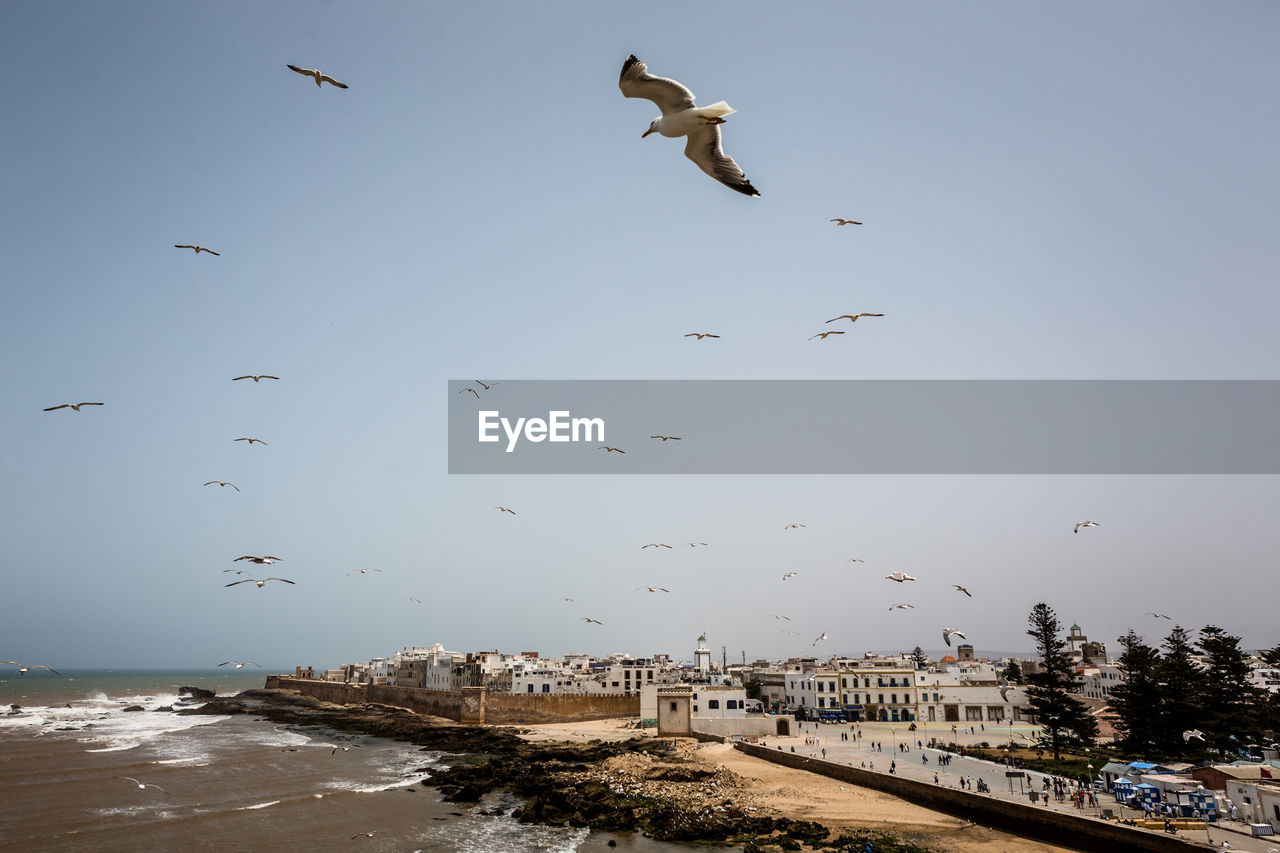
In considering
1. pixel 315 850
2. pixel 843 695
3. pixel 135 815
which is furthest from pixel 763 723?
pixel 135 815

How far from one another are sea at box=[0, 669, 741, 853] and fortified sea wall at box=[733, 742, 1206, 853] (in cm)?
790

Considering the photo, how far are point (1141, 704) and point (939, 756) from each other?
14.2 metres

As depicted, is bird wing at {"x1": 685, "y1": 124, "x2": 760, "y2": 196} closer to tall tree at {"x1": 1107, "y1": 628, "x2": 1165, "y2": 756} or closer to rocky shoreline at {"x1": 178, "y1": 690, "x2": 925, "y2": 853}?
rocky shoreline at {"x1": 178, "y1": 690, "x2": 925, "y2": 853}

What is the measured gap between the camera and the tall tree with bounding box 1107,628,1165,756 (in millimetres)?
38312

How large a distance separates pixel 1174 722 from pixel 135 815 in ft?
158

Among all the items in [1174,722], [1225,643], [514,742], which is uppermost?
[1225,643]

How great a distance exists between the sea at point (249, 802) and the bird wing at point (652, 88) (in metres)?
22.0

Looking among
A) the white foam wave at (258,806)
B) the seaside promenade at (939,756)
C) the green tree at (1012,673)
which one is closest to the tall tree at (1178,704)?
the seaside promenade at (939,756)

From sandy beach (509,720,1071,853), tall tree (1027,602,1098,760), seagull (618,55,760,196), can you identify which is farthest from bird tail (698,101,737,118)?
tall tree (1027,602,1098,760)

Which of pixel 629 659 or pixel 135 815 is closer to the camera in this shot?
Answer: pixel 135 815

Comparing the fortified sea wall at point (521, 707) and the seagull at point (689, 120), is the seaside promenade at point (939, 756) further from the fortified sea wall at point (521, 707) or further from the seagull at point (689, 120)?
the seagull at point (689, 120)

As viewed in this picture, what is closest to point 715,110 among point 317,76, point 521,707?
point 317,76

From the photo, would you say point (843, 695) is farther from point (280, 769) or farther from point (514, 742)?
point (280, 769)

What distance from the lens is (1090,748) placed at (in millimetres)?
40531
